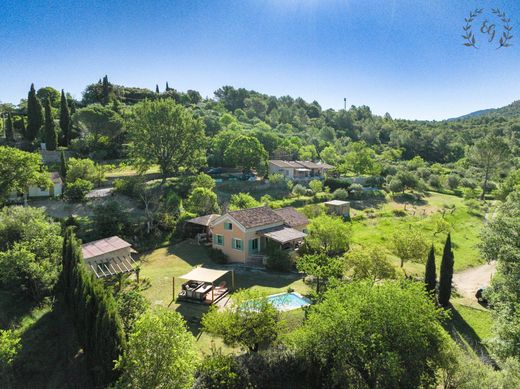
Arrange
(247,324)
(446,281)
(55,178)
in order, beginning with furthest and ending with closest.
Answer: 1. (55,178)
2. (446,281)
3. (247,324)

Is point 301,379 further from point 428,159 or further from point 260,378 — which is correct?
point 428,159

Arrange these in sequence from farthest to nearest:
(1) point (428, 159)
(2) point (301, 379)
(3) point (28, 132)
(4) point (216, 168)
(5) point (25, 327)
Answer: (1) point (428, 159)
(4) point (216, 168)
(3) point (28, 132)
(5) point (25, 327)
(2) point (301, 379)

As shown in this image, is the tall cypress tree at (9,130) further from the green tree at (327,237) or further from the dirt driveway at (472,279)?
the dirt driveway at (472,279)

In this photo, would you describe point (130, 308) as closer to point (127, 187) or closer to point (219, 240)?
point (219, 240)

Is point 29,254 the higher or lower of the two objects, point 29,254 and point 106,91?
the lower

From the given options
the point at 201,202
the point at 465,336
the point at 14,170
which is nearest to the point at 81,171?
the point at 14,170

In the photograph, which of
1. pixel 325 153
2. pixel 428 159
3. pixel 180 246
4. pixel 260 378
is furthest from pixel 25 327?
pixel 428 159

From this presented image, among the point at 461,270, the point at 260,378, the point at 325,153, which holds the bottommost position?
the point at 461,270
